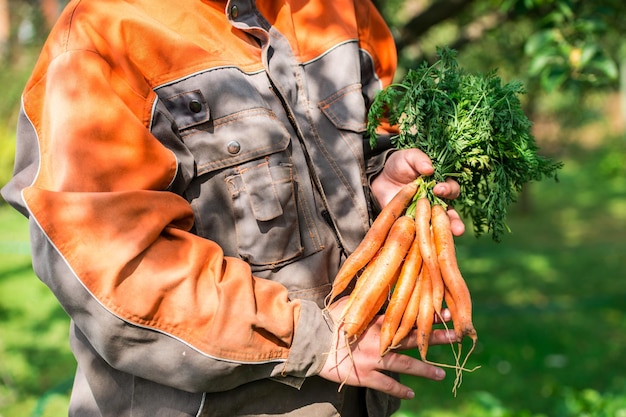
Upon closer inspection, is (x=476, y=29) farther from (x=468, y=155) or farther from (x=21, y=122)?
(x=21, y=122)

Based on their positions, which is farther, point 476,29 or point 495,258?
point 495,258

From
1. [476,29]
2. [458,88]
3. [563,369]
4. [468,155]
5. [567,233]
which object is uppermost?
[458,88]

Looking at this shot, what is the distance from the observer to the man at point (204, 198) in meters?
1.59

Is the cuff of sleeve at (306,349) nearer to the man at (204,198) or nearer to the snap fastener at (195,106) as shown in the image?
the man at (204,198)

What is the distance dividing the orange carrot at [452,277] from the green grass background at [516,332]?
1.19 feet

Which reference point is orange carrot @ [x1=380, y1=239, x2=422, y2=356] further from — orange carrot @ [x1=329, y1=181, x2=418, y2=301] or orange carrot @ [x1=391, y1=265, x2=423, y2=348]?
orange carrot @ [x1=329, y1=181, x2=418, y2=301]

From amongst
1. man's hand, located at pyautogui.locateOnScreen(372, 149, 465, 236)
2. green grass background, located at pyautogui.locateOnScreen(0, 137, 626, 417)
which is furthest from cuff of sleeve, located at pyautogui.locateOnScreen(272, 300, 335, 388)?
green grass background, located at pyautogui.locateOnScreen(0, 137, 626, 417)

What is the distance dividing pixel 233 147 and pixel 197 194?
0.57ft

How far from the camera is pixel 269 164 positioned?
189 centimetres

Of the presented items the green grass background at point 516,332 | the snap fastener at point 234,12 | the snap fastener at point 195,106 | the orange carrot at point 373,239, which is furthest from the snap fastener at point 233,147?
the green grass background at point 516,332

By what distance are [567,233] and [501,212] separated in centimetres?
929

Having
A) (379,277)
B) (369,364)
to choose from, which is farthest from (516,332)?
(369,364)

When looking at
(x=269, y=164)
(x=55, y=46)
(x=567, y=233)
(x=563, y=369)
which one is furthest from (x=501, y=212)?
(x=567, y=233)

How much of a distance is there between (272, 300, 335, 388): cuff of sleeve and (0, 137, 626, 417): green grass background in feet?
2.71
